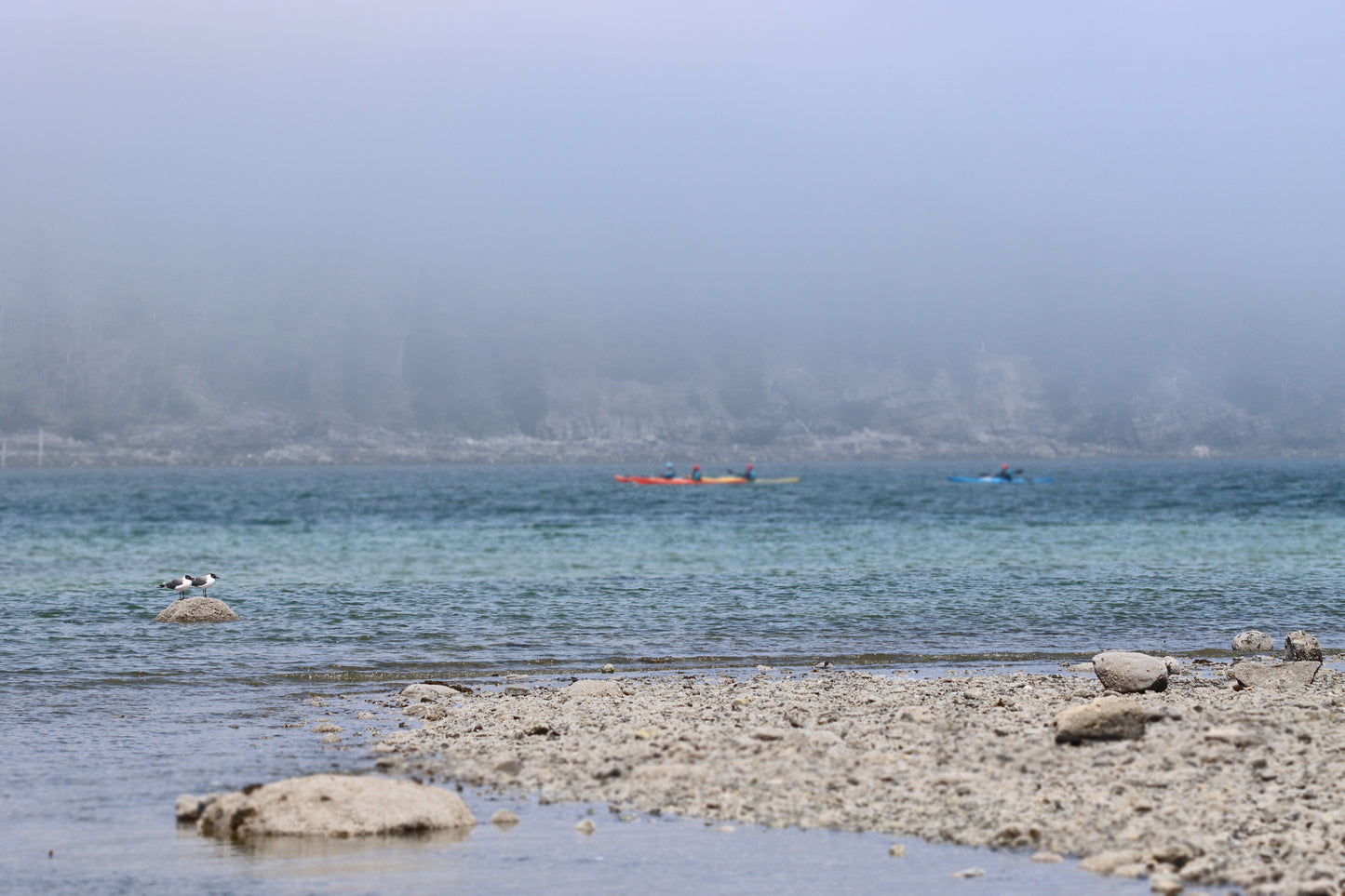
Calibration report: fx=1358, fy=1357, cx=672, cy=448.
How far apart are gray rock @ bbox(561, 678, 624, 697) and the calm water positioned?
9.65 ft

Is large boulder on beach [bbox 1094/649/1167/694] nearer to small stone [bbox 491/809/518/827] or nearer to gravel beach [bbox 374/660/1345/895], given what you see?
gravel beach [bbox 374/660/1345/895]

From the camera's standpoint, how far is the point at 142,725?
1596 cm

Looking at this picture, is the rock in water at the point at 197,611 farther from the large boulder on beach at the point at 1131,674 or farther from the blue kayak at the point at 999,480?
the blue kayak at the point at 999,480

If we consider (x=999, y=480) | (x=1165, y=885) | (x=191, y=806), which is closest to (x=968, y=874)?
(x=1165, y=885)

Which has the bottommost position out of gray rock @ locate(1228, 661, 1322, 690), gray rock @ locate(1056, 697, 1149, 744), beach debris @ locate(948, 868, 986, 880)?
beach debris @ locate(948, 868, 986, 880)

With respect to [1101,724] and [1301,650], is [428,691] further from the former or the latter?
[1301,650]

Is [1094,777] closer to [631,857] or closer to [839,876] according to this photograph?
[839,876]

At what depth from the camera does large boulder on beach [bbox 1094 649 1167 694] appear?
16531 millimetres

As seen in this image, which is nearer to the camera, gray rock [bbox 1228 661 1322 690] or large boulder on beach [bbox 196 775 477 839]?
large boulder on beach [bbox 196 775 477 839]

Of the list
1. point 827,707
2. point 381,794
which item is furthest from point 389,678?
point 381,794

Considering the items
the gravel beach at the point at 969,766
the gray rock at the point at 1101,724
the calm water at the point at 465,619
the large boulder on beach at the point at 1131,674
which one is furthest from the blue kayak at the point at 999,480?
the gray rock at the point at 1101,724

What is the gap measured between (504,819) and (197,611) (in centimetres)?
1826

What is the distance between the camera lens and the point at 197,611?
90.1ft

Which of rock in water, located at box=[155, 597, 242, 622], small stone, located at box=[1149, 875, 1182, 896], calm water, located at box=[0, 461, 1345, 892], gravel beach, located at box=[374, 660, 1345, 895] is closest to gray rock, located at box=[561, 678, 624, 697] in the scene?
gravel beach, located at box=[374, 660, 1345, 895]
